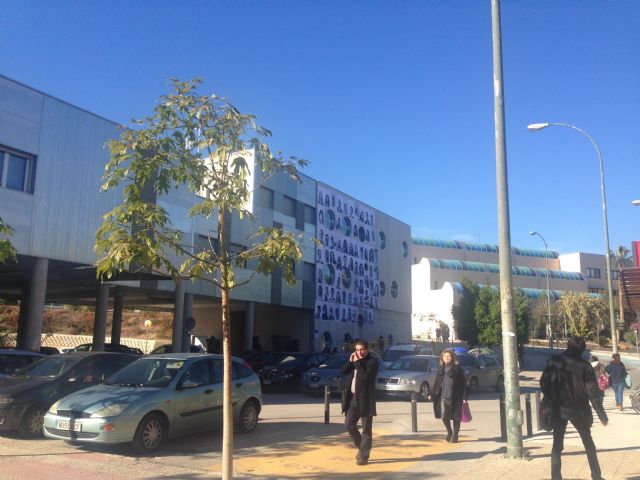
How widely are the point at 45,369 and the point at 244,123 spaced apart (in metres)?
7.19

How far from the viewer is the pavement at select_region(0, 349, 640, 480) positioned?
315 inches

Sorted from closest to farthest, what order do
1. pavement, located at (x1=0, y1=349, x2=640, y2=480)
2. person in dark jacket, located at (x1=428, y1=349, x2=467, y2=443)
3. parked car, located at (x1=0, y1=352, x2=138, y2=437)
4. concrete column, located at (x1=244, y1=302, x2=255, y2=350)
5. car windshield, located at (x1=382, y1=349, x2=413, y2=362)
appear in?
1. pavement, located at (x1=0, y1=349, x2=640, y2=480)
2. parked car, located at (x1=0, y1=352, x2=138, y2=437)
3. person in dark jacket, located at (x1=428, y1=349, x2=467, y2=443)
4. car windshield, located at (x1=382, y1=349, x2=413, y2=362)
5. concrete column, located at (x1=244, y1=302, x2=255, y2=350)

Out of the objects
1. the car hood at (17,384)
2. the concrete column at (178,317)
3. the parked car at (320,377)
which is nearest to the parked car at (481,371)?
the parked car at (320,377)

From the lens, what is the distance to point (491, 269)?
291 feet

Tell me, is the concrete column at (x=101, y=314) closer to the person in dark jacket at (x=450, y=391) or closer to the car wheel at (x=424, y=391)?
the car wheel at (x=424, y=391)

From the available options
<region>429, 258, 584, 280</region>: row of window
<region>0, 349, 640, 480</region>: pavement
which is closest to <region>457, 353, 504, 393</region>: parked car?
<region>0, 349, 640, 480</region>: pavement

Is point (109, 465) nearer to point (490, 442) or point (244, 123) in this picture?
point (244, 123)

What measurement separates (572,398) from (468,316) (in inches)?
1905

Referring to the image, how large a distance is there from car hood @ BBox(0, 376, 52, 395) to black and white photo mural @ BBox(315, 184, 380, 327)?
97.4ft

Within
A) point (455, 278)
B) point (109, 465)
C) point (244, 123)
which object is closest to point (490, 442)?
point (109, 465)

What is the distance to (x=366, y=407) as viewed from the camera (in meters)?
8.62

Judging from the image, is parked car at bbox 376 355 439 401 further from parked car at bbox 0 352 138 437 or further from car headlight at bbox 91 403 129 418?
car headlight at bbox 91 403 129 418

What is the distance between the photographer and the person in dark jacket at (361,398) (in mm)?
8633

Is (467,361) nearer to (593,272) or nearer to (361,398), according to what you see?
(361,398)
